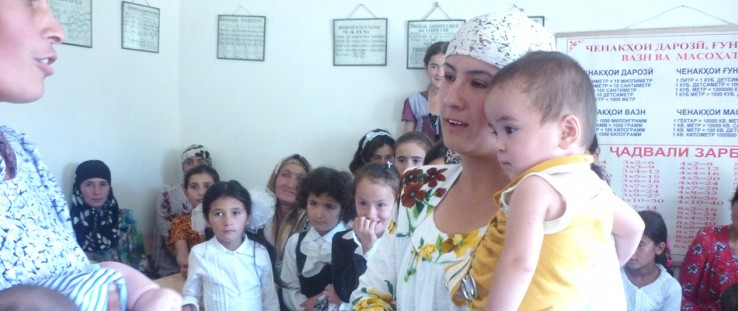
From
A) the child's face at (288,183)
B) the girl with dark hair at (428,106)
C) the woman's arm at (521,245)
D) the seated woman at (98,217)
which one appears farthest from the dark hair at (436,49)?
the woman's arm at (521,245)

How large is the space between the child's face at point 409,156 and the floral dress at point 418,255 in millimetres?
2248

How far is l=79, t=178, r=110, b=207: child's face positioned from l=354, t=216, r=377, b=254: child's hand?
2434 mm

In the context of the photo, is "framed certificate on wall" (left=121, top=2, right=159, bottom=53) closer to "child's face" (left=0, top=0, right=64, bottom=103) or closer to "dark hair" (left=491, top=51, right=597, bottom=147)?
"child's face" (left=0, top=0, right=64, bottom=103)

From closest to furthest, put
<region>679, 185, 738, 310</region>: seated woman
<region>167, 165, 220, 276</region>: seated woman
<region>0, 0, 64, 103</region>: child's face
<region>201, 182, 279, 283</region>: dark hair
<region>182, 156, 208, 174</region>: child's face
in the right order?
<region>0, 0, 64, 103</region>: child's face < <region>201, 182, 279, 283</region>: dark hair < <region>679, 185, 738, 310</region>: seated woman < <region>167, 165, 220, 276</region>: seated woman < <region>182, 156, 208, 174</region>: child's face

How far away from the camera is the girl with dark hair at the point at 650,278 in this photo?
344 cm

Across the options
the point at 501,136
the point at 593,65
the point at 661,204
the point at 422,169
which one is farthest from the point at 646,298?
the point at 501,136

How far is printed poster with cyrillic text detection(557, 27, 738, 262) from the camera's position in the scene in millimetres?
3998

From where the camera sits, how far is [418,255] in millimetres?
1325

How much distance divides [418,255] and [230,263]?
7.03 ft

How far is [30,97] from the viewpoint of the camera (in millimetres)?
1052

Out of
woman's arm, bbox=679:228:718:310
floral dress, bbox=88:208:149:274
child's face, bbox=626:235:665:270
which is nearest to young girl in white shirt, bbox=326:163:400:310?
child's face, bbox=626:235:665:270

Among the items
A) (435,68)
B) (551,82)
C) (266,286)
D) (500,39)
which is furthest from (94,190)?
(551,82)

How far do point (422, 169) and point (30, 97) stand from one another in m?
0.84

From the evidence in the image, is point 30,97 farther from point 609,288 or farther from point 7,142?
point 609,288
